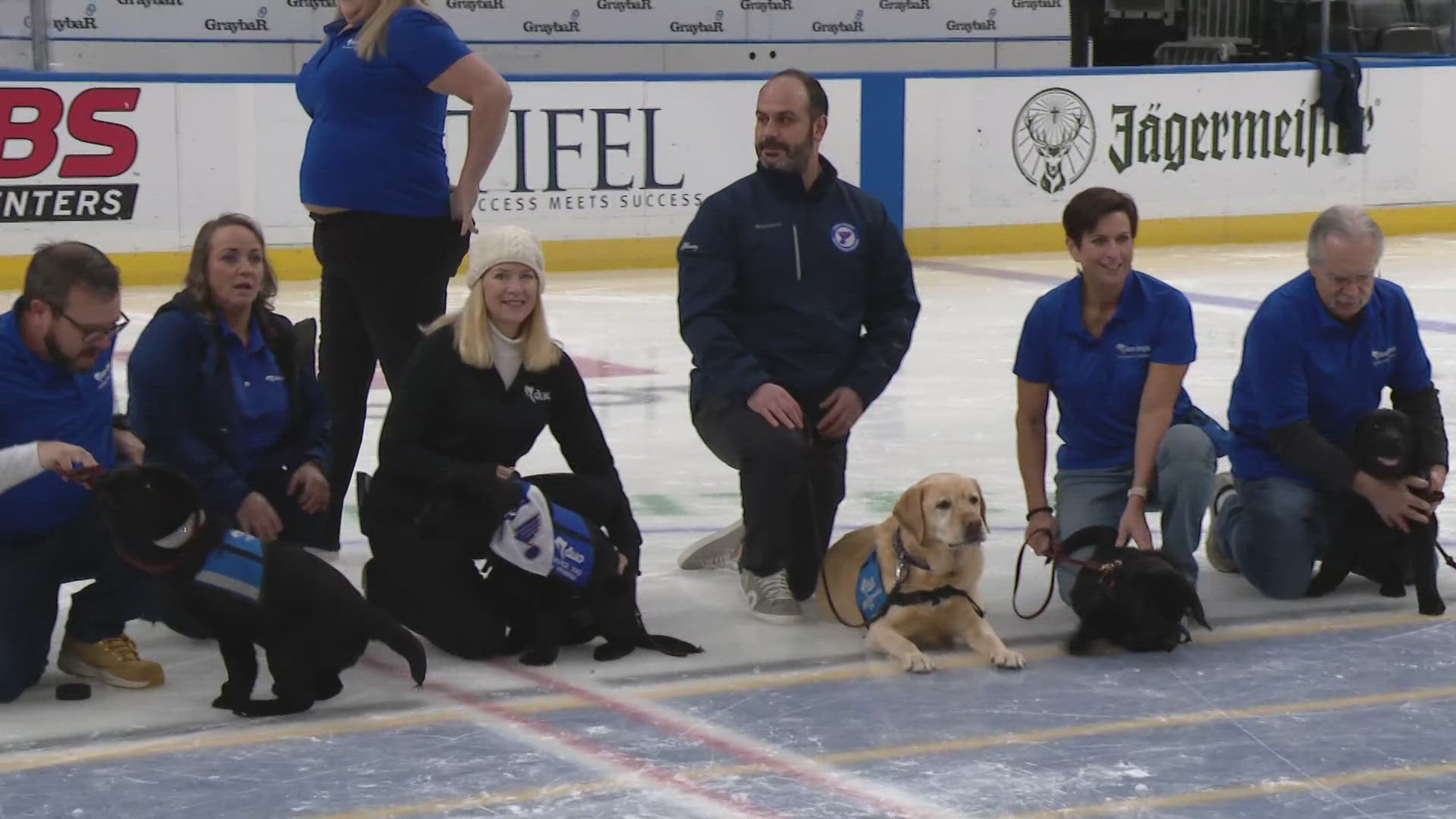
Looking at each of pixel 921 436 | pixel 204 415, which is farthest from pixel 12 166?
pixel 204 415

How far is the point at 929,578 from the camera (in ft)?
15.6

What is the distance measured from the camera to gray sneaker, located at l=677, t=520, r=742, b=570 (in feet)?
18.6

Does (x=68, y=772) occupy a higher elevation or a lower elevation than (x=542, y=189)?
lower

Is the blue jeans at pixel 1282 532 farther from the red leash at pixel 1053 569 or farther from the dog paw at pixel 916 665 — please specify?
the dog paw at pixel 916 665

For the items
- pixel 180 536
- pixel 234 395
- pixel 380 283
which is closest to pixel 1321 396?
pixel 380 283

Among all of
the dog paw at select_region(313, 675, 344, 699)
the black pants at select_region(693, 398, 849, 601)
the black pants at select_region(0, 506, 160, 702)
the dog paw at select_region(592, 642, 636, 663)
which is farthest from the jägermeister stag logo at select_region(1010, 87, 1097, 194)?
the dog paw at select_region(313, 675, 344, 699)

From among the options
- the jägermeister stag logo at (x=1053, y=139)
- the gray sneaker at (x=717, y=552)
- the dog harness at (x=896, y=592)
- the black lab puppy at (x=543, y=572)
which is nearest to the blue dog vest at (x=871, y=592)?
the dog harness at (x=896, y=592)

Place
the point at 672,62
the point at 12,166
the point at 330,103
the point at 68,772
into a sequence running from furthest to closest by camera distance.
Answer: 1. the point at 672,62
2. the point at 12,166
3. the point at 330,103
4. the point at 68,772

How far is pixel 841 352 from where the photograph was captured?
17.5 feet

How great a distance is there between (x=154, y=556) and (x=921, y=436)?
4006 millimetres

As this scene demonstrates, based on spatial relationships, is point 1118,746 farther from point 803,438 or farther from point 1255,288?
point 1255,288

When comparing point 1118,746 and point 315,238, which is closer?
point 1118,746

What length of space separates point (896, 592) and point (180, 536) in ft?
5.05

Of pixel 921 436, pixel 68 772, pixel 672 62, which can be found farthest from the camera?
pixel 672 62
